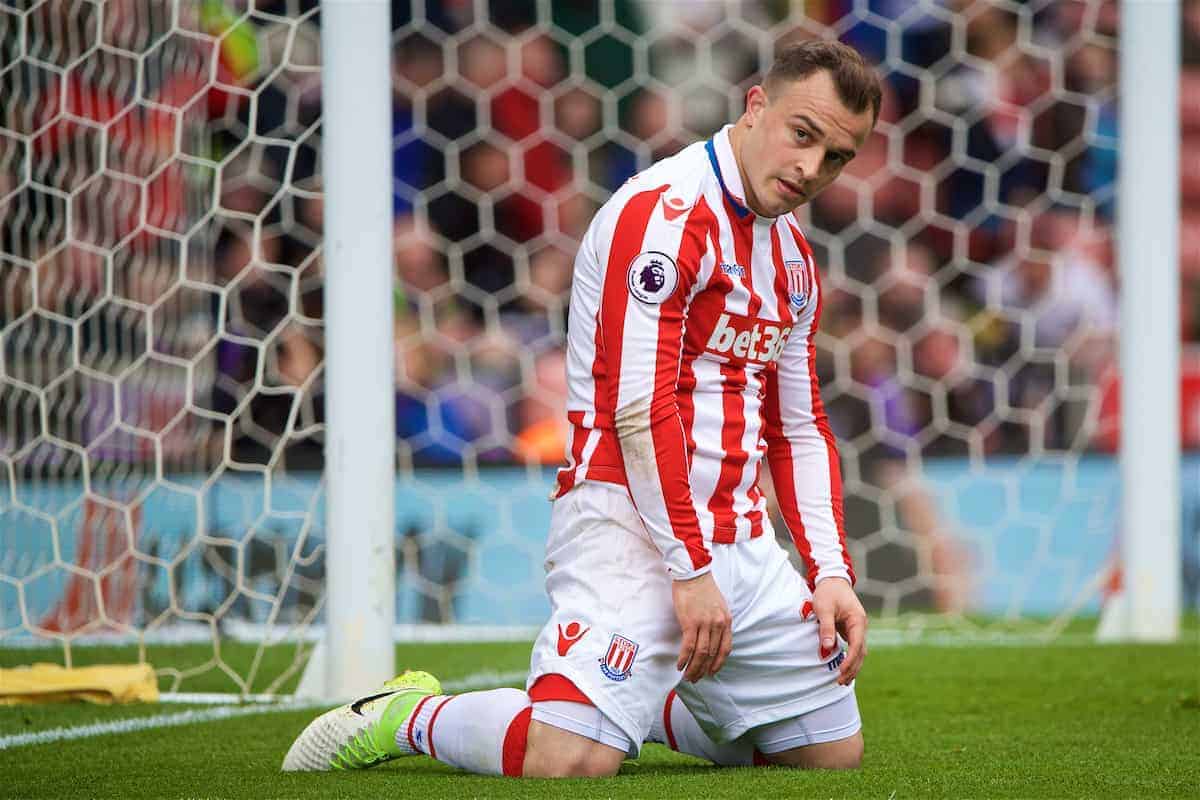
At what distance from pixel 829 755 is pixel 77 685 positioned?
1.82 metres

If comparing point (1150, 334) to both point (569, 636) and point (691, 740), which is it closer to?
point (691, 740)

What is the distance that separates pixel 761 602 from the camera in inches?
95.3

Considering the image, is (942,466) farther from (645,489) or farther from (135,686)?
(645,489)

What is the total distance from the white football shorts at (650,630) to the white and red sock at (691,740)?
0.07 meters

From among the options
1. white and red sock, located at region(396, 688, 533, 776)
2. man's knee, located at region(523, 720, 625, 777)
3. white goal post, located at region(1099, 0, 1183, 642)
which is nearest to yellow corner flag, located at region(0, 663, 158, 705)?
white and red sock, located at region(396, 688, 533, 776)

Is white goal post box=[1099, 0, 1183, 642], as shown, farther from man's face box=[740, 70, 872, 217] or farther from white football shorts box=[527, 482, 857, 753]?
man's face box=[740, 70, 872, 217]

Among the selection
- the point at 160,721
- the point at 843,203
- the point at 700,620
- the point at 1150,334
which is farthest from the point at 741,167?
the point at 843,203

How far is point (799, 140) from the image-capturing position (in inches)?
91.7

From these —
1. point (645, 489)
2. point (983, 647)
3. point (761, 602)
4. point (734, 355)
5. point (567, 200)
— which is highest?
point (567, 200)

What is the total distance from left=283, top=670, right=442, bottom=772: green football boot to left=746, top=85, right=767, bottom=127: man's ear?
1007mm

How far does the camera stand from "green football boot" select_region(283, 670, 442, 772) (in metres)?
2.45

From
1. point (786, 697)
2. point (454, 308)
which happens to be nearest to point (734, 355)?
point (786, 697)

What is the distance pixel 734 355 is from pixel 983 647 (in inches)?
95.4

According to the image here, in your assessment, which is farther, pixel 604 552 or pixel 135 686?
pixel 135 686
